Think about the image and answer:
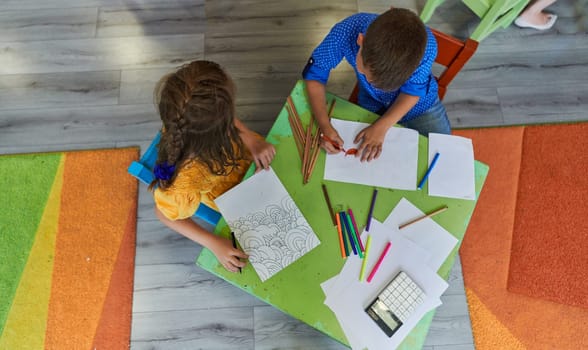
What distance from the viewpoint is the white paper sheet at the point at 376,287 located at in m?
0.91

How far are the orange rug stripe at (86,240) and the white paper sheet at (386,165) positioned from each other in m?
1.02

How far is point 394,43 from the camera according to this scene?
3.01 ft

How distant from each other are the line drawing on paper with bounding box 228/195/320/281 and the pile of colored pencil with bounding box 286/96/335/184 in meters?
0.10

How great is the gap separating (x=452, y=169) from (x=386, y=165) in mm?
176

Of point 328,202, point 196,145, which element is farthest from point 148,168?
point 328,202

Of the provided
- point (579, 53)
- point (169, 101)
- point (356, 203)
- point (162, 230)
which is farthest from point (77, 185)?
point (579, 53)

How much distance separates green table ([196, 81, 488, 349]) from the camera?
0.93 m

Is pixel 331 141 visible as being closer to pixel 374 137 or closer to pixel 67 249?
pixel 374 137

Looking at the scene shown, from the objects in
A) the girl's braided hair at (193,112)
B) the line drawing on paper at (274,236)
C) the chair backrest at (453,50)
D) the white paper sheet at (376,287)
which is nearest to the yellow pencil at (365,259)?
the white paper sheet at (376,287)

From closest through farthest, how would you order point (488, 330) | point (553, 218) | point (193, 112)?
point (193, 112)
point (488, 330)
point (553, 218)

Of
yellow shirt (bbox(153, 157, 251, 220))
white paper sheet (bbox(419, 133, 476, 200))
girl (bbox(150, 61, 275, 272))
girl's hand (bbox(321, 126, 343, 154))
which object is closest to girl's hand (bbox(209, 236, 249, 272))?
girl (bbox(150, 61, 275, 272))

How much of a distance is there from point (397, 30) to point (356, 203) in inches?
17.0

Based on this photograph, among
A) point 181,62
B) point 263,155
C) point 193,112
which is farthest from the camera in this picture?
point 181,62

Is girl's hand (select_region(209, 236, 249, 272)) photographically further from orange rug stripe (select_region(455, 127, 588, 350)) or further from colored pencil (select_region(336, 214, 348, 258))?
orange rug stripe (select_region(455, 127, 588, 350))
